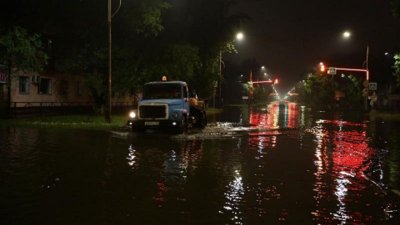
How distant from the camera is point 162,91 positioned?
84.6 ft

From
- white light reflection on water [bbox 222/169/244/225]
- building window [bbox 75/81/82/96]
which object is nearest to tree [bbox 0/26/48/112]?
building window [bbox 75/81/82/96]

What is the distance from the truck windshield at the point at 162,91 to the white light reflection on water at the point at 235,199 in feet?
44.6

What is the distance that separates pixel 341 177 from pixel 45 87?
37623 mm

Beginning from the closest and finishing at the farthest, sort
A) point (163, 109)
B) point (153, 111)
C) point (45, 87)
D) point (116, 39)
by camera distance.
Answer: point (163, 109)
point (153, 111)
point (116, 39)
point (45, 87)

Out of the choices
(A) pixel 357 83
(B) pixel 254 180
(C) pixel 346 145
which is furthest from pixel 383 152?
(A) pixel 357 83

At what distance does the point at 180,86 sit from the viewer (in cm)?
2578

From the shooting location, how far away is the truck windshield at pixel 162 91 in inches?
1008

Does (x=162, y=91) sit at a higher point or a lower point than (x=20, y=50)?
lower

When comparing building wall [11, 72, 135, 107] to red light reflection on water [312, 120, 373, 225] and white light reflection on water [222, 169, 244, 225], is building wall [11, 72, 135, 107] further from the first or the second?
white light reflection on water [222, 169, 244, 225]

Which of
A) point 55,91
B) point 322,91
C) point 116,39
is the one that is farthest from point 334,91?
point 116,39

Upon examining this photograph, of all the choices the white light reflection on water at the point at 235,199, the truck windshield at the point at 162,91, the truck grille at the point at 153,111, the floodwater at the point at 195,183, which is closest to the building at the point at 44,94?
the truck windshield at the point at 162,91

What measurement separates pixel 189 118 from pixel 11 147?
36.3ft

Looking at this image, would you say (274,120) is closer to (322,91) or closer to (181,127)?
(181,127)

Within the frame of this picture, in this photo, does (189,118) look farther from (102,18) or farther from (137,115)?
(102,18)
